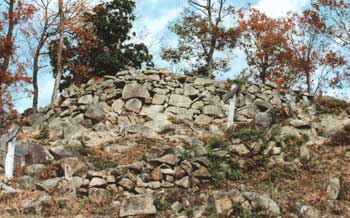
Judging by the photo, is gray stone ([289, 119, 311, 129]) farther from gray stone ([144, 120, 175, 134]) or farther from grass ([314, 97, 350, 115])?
gray stone ([144, 120, 175, 134])

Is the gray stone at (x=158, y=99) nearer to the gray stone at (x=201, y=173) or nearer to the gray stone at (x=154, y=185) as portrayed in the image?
the gray stone at (x=201, y=173)

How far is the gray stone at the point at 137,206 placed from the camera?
35.1ft

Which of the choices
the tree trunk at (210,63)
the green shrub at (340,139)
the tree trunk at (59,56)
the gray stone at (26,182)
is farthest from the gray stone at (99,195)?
the tree trunk at (210,63)

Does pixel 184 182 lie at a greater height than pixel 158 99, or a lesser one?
lesser

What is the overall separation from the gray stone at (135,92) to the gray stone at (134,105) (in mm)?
225

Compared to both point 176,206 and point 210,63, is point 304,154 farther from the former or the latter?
point 210,63

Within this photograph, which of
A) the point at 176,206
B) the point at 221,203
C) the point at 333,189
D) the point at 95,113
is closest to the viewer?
the point at 221,203

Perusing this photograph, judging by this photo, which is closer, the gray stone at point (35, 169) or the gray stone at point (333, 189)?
the gray stone at point (333, 189)

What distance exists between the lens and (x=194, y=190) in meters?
12.2

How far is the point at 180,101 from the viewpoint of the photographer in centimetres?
2122

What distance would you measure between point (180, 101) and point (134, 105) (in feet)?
6.61

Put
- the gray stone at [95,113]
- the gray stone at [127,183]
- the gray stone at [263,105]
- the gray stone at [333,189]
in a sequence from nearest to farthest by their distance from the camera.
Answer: the gray stone at [333,189]
the gray stone at [127,183]
the gray stone at [95,113]
the gray stone at [263,105]

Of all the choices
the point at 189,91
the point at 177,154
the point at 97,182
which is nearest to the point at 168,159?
the point at 177,154

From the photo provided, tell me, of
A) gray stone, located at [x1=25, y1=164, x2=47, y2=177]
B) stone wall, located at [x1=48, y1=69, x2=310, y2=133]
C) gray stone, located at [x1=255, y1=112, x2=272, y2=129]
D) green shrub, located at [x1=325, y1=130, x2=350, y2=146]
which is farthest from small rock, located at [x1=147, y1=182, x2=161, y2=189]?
stone wall, located at [x1=48, y1=69, x2=310, y2=133]
